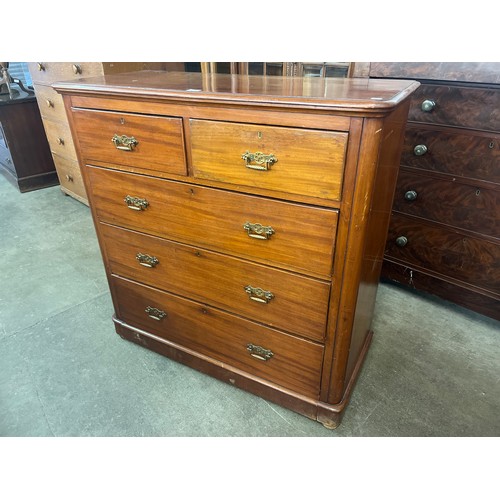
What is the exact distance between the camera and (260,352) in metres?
1.38

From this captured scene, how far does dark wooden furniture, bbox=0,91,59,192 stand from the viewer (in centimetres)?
315

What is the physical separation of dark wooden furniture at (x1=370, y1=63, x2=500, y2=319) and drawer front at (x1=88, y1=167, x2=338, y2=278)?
93cm

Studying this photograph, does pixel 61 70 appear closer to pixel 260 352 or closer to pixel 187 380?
pixel 187 380

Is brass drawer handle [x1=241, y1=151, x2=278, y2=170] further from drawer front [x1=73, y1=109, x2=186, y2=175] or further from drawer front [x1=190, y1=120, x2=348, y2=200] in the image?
drawer front [x1=73, y1=109, x2=186, y2=175]

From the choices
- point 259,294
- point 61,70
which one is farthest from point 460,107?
point 61,70

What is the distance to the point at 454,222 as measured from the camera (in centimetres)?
174

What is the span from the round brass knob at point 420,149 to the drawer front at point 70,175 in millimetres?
2304

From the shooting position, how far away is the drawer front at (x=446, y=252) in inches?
67.0

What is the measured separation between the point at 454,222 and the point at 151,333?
1.40m

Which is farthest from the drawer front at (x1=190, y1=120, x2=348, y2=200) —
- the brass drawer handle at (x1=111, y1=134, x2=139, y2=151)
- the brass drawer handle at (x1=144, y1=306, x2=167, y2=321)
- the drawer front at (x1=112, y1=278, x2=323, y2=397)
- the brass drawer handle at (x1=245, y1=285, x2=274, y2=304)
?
the brass drawer handle at (x1=144, y1=306, x2=167, y2=321)

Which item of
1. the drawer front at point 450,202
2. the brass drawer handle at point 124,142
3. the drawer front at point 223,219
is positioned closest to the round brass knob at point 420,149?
the drawer front at point 450,202

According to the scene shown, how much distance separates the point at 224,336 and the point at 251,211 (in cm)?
54
